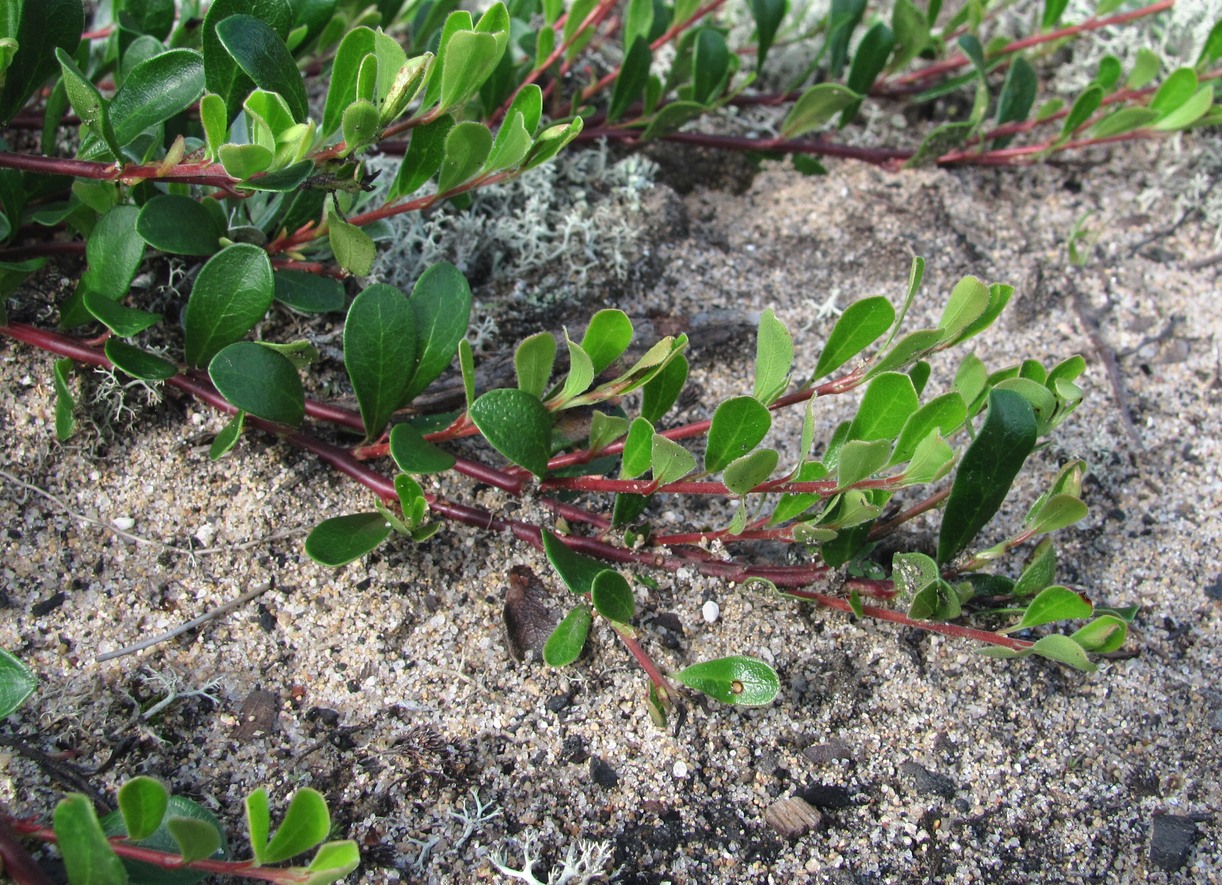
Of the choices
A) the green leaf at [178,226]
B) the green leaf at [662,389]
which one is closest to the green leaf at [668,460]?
the green leaf at [662,389]

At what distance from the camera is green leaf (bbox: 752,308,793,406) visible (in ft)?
4.40

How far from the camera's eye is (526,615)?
5.04ft

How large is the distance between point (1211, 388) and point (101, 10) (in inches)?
86.5

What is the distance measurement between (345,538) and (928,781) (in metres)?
0.86

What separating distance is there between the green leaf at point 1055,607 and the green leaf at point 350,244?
994 mm

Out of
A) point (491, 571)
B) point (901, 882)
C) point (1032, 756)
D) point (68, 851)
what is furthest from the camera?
point (491, 571)

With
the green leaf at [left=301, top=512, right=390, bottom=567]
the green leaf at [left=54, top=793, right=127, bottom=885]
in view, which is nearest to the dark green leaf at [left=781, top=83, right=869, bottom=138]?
the green leaf at [left=301, top=512, right=390, bottom=567]

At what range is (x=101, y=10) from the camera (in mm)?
1938

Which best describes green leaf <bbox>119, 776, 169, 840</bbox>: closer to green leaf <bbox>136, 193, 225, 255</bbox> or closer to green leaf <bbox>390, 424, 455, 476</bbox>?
green leaf <bbox>390, 424, 455, 476</bbox>

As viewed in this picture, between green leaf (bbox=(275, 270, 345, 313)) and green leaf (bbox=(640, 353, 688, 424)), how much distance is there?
0.49 metres

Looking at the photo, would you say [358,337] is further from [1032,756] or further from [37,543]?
[1032,756]

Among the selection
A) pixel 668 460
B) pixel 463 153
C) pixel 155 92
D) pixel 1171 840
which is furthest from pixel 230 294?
pixel 1171 840

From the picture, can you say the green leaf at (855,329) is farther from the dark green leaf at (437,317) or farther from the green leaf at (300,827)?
the green leaf at (300,827)

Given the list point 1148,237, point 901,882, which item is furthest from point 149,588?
point 1148,237
